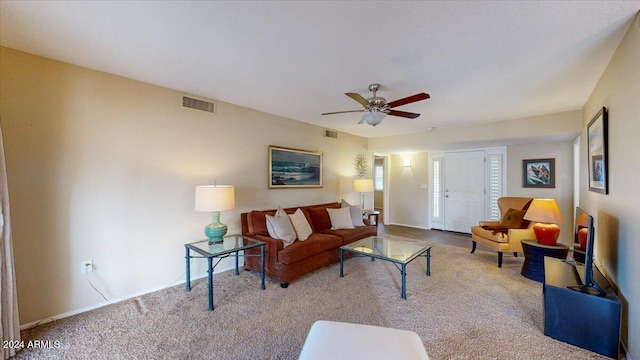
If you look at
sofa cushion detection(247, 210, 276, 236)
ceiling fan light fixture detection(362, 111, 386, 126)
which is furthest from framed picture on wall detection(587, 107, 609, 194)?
sofa cushion detection(247, 210, 276, 236)

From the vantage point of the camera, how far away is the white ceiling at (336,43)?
64.3 inches

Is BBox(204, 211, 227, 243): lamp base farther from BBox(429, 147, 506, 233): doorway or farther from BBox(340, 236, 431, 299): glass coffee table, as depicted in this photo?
BBox(429, 147, 506, 233): doorway

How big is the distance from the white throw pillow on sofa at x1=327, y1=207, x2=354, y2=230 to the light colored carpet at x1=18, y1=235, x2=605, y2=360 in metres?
1.06

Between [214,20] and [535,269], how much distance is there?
4.26 m

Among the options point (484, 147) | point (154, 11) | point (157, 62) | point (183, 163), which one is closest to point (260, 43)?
point (154, 11)

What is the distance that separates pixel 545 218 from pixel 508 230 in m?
0.72

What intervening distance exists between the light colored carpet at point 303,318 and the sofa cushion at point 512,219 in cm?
90

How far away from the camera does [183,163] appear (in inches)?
125

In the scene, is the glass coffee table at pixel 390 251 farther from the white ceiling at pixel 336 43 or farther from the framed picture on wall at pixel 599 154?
the white ceiling at pixel 336 43

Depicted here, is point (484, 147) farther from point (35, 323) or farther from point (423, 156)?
point (35, 323)

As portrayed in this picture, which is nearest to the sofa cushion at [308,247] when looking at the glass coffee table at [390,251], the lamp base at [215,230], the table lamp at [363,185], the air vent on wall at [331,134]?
the glass coffee table at [390,251]

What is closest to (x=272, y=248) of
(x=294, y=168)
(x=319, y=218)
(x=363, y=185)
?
(x=319, y=218)

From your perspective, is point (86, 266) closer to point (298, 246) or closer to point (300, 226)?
point (298, 246)

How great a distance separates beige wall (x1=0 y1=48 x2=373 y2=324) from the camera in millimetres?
2229
